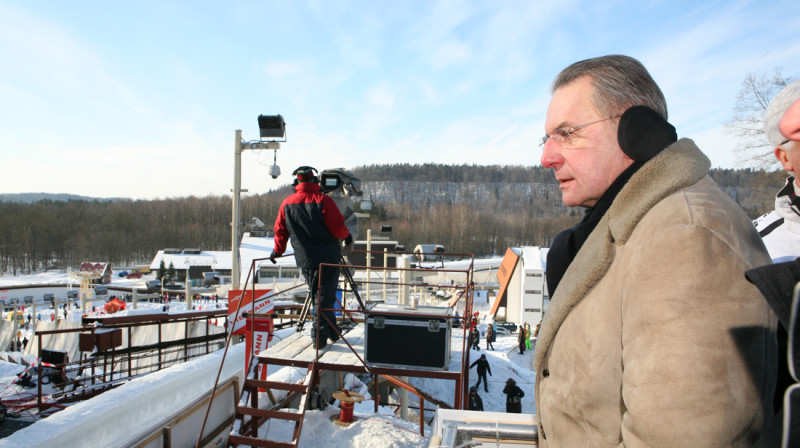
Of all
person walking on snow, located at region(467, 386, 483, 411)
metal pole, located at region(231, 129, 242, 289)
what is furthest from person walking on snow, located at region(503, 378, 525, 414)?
metal pole, located at region(231, 129, 242, 289)

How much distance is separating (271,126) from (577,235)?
9.96 meters

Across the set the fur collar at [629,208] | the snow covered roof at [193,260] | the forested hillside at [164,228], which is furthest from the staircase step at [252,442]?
the forested hillside at [164,228]

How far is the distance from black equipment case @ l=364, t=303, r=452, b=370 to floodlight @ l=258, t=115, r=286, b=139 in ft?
21.4

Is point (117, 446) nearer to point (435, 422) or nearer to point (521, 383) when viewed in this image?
point (435, 422)

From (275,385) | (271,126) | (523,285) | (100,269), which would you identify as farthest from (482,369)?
(100,269)

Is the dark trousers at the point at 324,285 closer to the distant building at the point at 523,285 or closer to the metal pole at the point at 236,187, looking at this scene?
the metal pole at the point at 236,187

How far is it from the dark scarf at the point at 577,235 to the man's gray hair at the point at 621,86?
208mm

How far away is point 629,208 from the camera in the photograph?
1.23 meters

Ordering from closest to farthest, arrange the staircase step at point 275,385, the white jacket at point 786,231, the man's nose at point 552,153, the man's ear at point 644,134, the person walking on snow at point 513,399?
the man's ear at point 644,134
the man's nose at point 552,153
the white jacket at point 786,231
the staircase step at point 275,385
the person walking on snow at point 513,399

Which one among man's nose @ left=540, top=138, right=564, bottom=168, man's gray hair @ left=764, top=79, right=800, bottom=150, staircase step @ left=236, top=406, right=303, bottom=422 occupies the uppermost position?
man's gray hair @ left=764, top=79, right=800, bottom=150

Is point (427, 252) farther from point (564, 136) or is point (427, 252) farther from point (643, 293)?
point (643, 293)

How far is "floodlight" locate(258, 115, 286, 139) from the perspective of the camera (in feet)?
34.0

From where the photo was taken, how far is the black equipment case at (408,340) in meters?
5.43

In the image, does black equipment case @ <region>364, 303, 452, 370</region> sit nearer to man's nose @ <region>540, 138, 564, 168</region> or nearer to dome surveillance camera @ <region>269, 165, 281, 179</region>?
man's nose @ <region>540, 138, 564, 168</region>
